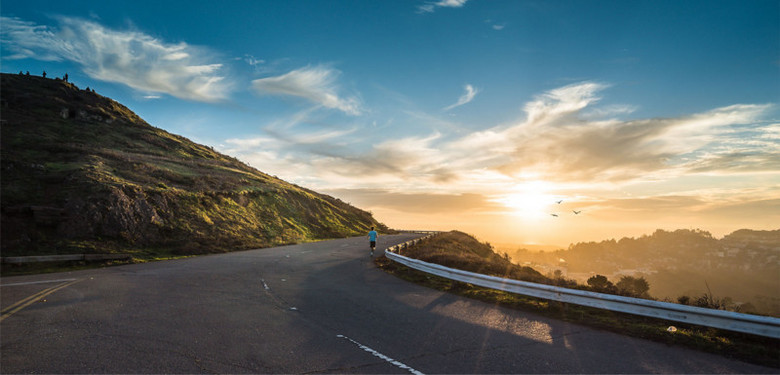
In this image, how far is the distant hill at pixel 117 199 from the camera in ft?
72.6

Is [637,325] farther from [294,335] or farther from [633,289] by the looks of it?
[633,289]

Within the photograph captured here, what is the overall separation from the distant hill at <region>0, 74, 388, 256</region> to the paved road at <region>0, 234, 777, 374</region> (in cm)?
1199

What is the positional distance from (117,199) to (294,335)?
25.2 metres

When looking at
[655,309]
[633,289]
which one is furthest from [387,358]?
[633,289]

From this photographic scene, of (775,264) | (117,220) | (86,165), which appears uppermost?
A: (86,165)

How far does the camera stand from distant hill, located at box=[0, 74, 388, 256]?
22.1 m

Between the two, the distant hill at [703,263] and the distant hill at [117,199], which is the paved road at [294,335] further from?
the distant hill at [703,263]

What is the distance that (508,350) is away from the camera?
6.53 metres

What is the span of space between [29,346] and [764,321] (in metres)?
13.8

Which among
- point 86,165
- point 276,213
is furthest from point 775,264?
point 86,165

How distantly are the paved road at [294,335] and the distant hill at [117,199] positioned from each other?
1199 cm

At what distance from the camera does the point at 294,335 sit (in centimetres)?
739

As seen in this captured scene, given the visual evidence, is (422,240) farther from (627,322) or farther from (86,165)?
(86,165)

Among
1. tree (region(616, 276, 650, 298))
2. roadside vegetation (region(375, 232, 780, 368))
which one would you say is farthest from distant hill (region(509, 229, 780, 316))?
roadside vegetation (region(375, 232, 780, 368))
